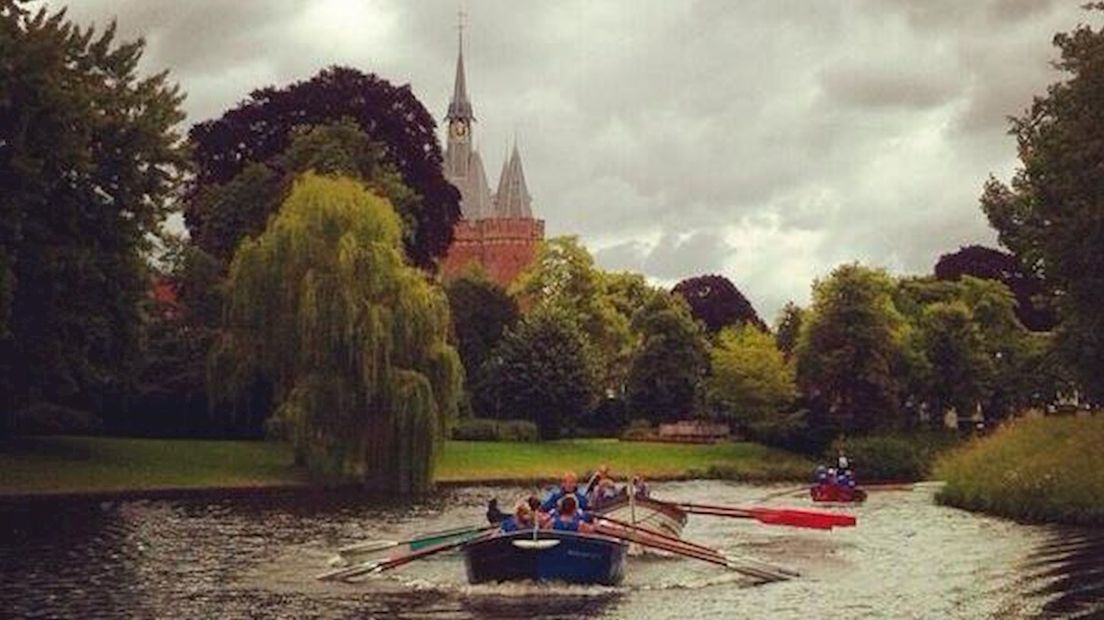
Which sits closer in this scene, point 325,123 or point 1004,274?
point 325,123

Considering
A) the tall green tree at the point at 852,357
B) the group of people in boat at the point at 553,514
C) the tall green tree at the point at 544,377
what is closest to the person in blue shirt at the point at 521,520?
the group of people in boat at the point at 553,514

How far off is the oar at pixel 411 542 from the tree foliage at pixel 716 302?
9137 centimetres

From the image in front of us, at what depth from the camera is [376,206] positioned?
5066 centimetres

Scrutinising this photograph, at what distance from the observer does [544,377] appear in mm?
76812

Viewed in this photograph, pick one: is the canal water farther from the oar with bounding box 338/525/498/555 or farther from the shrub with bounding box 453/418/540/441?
the shrub with bounding box 453/418/540/441

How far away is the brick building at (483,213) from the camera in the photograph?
7018 inches

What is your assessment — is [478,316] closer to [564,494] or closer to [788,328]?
[788,328]

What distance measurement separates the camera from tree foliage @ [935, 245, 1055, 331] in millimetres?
108562

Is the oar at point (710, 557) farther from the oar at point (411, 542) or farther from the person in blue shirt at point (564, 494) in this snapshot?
the oar at point (411, 542)

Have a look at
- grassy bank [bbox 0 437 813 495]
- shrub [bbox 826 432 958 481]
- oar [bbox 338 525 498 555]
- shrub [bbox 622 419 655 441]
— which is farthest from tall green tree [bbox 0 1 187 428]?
shrub [bbox 622 419 655 441]

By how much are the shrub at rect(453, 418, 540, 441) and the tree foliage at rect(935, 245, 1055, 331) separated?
47639 millimetres

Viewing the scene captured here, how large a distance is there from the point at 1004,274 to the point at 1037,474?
72108mm

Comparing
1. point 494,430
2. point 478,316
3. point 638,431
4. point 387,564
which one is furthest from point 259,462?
point 478,316

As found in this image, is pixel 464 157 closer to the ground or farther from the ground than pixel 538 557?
farther from the ground
